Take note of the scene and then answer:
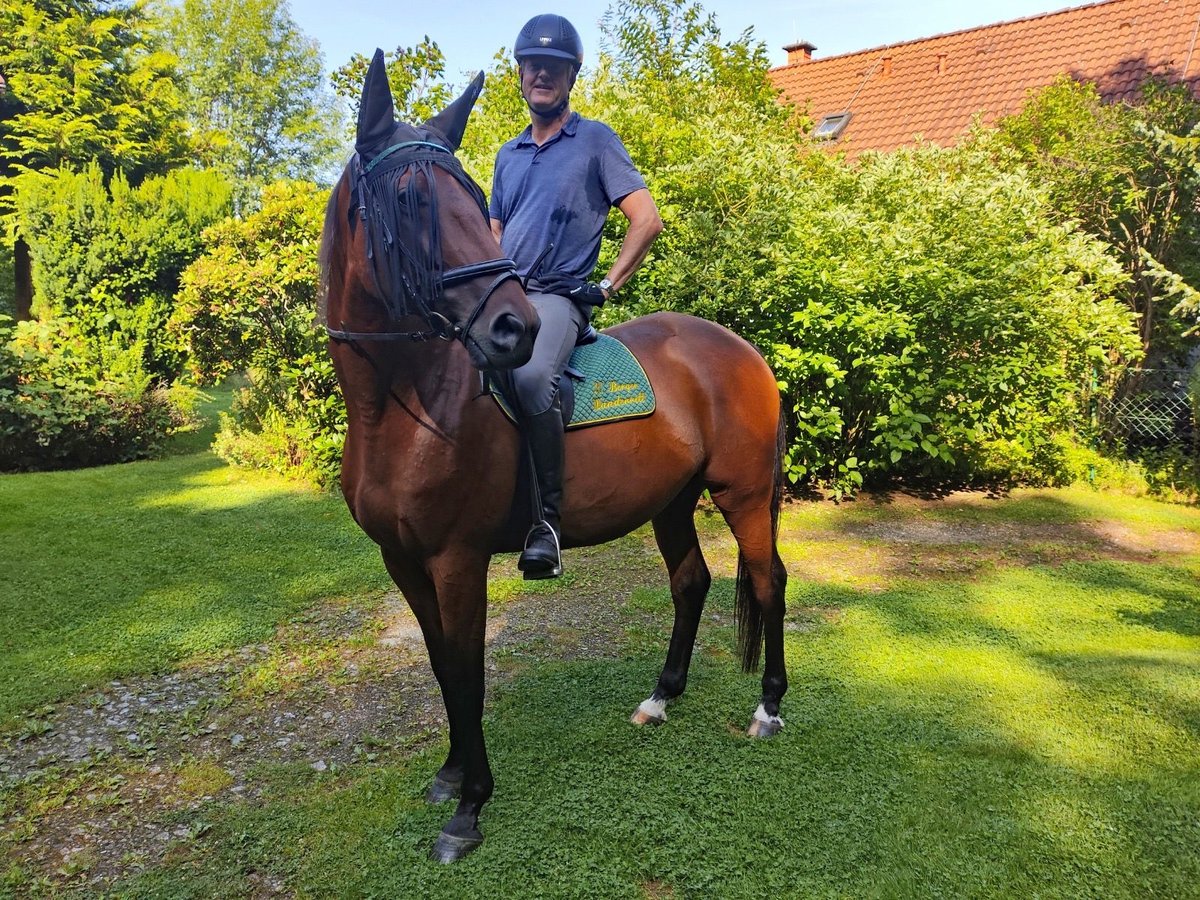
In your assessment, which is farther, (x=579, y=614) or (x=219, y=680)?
(x=579, y=614)

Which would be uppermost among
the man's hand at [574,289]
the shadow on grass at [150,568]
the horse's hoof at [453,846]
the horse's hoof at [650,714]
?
the man's hand at [574,289]

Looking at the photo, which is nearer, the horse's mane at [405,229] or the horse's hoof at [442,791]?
the horse's mane at [405,229]

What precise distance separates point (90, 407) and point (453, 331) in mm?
8921

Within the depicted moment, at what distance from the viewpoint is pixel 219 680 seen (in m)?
4.17

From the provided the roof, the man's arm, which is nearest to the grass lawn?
the man's arm

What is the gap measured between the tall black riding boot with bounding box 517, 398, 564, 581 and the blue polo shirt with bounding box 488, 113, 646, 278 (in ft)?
2.11

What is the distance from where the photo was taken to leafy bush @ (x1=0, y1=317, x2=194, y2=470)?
8.70 meters

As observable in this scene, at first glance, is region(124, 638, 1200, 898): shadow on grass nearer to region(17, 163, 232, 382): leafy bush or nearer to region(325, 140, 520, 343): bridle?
region(325, 140, 520, 343): bridle

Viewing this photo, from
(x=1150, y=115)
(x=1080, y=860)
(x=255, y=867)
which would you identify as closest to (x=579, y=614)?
(x=255, y=867)

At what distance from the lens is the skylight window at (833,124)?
1580 centimetres

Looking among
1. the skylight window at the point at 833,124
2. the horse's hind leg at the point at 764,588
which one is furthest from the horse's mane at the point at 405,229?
the skylight window at the point at 833,124

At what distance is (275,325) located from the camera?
8.58 metres

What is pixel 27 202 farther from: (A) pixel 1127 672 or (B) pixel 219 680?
(A) pixel 1127 672

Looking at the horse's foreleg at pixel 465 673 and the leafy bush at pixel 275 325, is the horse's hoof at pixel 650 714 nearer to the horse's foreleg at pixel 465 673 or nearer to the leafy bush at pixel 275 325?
the horse's foreleg at pixel 465 673
